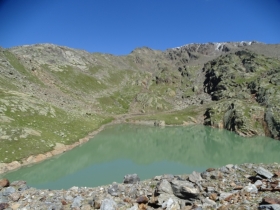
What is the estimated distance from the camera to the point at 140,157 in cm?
6309

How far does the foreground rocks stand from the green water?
17382 millimetres

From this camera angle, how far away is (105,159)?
2333 inches

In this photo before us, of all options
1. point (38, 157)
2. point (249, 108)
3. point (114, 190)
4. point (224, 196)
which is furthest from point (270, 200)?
point (249, 108)

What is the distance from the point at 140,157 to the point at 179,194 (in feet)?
151

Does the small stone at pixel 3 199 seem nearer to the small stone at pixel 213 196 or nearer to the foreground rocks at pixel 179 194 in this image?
the foreground rocks at pixel 179 194

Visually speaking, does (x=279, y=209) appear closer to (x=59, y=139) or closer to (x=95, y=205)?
(x=95, y=205)

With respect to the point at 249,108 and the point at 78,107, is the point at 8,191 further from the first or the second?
the point at 249,108

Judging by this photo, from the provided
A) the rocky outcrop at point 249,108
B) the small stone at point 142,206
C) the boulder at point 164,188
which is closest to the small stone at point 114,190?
the small stone at point 142,206

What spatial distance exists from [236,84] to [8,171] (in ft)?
580

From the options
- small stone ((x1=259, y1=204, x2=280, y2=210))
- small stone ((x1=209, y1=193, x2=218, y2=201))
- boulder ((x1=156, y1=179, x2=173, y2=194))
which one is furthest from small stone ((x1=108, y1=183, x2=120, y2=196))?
small stone ((x1=259, y1=204, x2=280, y2=210))

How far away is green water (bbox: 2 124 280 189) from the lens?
1742 inches

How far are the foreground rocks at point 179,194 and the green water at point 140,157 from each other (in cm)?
1738

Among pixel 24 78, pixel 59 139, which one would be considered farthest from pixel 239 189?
pixel 24 78

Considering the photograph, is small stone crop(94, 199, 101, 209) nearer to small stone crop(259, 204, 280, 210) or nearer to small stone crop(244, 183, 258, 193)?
small stone crop(244, 183, 258, 193)
